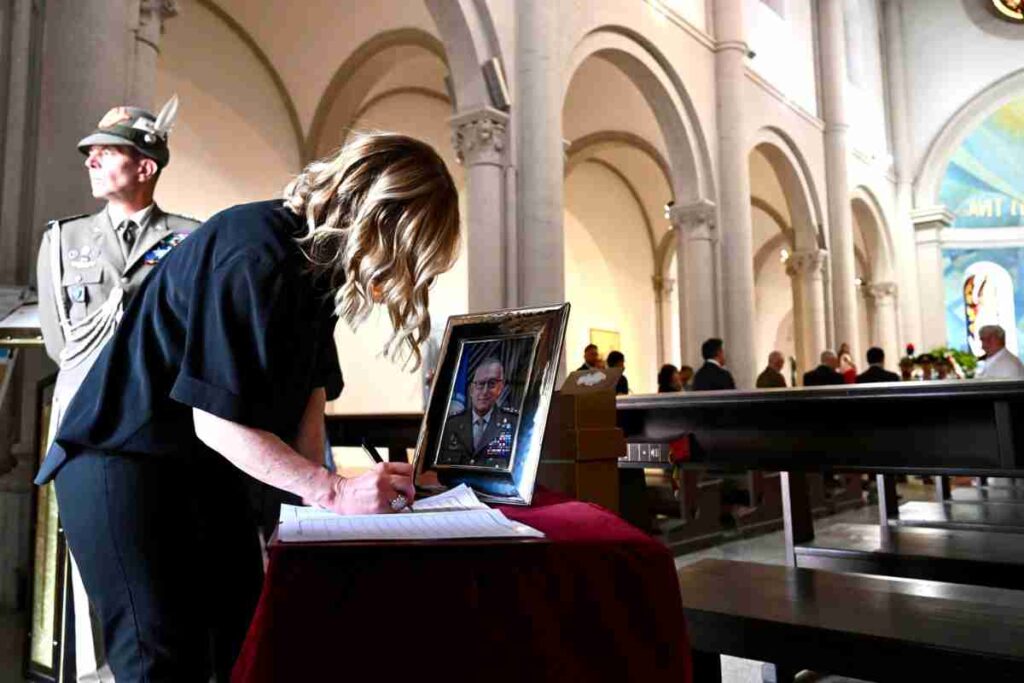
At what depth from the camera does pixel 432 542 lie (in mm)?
948

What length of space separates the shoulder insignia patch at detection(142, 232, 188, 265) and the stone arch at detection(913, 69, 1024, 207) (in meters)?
20.3

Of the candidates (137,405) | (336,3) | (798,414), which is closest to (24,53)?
(137,405)

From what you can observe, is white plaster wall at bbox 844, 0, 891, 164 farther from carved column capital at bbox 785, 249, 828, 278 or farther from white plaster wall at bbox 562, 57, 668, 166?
white plaster wall at bbox 562, 57, 668, 166

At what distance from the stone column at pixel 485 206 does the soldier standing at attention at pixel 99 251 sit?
505cm

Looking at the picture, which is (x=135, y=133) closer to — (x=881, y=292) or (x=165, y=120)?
(x=165, y=120)

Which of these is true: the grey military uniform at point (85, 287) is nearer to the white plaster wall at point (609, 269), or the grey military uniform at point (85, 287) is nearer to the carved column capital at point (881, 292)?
the white plaster wall at point (609, 269)

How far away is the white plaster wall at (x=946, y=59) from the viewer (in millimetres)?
19344

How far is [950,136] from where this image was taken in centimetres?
1947

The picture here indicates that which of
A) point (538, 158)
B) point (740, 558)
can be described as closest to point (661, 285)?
point (538, 158)

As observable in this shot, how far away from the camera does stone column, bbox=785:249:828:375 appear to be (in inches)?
549

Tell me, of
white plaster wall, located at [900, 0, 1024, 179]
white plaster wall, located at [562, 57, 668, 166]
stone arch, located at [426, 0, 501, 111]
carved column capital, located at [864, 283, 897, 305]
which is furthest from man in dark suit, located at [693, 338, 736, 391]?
white plaster wall, located at [900, 0, 1024, 179]

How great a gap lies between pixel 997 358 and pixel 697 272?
3696 mm

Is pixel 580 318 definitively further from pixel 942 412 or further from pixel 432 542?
pixel 432 542

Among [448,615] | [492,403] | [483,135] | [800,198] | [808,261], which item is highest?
[800,198]
